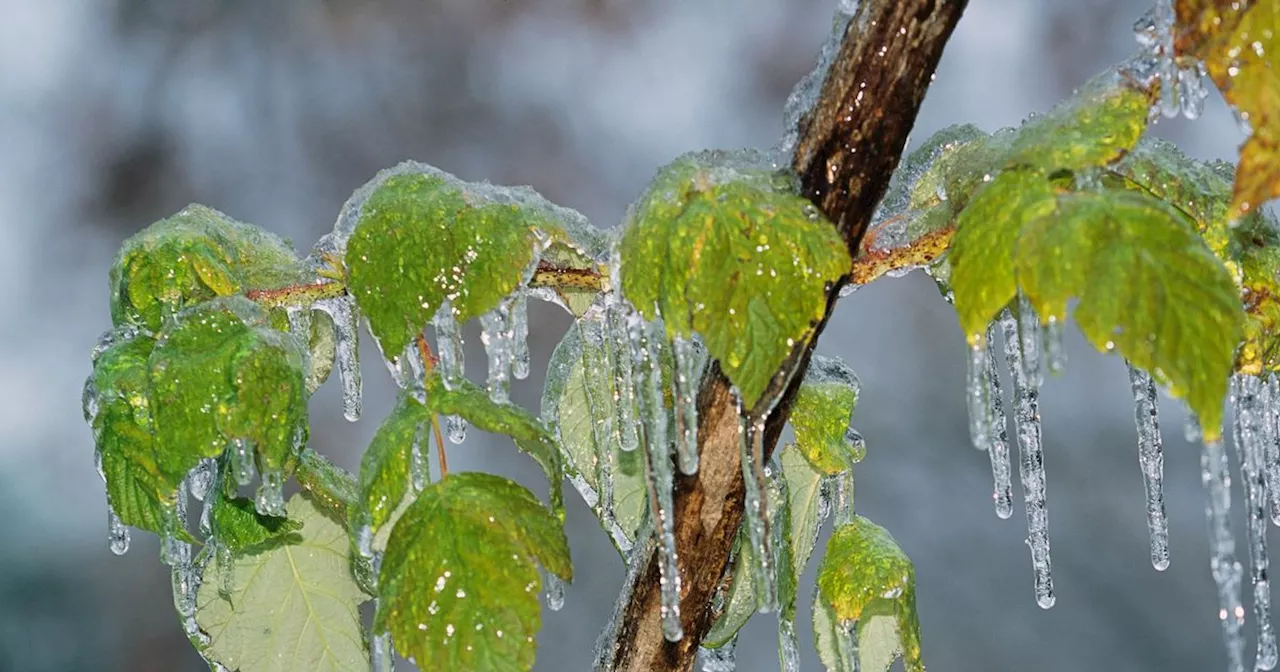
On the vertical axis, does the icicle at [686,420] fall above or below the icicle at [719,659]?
above

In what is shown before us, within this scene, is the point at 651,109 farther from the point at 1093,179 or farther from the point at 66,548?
the point at 1093,179

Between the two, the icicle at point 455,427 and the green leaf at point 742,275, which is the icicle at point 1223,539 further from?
the icicle at point 455,427

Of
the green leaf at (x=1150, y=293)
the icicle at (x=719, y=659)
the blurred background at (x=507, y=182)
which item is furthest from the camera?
the blurred background at (x=507, y=182)

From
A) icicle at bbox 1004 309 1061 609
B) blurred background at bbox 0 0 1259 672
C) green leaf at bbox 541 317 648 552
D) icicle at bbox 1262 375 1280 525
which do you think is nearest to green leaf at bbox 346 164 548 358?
green leaf at bbox 541 317 648 552

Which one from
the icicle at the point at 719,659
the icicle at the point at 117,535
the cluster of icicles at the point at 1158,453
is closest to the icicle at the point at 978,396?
the cluster of icicles at the point at 1158,453

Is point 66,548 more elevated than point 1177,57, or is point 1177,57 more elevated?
point 66,548

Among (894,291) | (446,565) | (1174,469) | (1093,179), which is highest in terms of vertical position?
(894,291)


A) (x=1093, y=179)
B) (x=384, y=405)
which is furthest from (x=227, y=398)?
(x=384, y=405)
